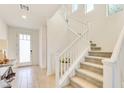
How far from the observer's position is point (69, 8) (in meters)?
8.14

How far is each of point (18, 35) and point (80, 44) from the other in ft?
17.6

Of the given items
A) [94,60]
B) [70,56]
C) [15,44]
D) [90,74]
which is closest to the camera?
[90,74]

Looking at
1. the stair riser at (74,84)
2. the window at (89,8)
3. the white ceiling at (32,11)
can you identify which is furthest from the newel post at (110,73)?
the window at (89,8)

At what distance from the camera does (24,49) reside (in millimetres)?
9352

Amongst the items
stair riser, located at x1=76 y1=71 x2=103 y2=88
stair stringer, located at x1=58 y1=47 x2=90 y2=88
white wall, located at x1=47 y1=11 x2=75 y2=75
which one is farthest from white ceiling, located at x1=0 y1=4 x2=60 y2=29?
stair riser, located at x1=76 y1=71 x2=103 y2=88

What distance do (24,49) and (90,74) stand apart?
21.7 ft

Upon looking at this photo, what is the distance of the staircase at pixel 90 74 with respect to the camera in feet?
10.7

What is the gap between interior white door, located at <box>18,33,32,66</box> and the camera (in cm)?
913

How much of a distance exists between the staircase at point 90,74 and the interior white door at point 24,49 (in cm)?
572

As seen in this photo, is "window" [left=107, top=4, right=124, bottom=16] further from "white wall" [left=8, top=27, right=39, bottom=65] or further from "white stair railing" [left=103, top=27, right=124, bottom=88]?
"white wall" [left=8, top=27, right=39, bottom=65]

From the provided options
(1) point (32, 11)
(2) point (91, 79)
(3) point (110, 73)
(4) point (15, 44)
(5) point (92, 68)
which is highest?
(1) point (32, 11)

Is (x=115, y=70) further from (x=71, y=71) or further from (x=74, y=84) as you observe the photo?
(x=71, y=71)

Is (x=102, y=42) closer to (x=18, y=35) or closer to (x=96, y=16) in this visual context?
(x=96, y=16)

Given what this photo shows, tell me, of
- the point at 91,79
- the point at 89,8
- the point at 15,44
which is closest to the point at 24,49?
the point at 15,44
